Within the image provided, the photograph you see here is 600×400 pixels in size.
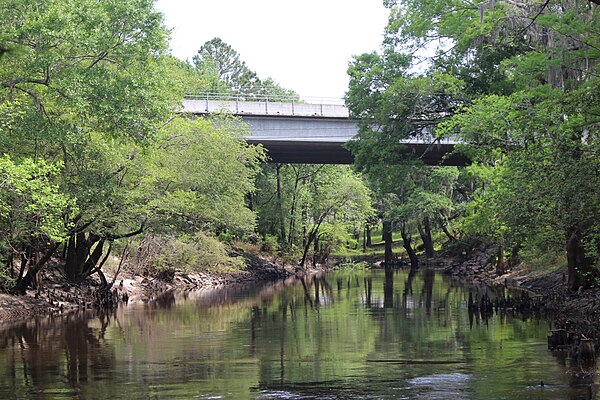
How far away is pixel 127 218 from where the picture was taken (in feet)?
109

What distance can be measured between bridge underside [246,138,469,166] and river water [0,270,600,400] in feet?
48.0

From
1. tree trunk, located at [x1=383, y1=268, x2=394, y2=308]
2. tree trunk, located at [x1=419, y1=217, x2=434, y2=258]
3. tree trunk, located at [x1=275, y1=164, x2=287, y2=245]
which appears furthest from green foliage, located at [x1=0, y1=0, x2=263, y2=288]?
tree trunk, located at [x1=419, y1=217, x2=434, y2=258]

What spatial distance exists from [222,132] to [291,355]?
26.2 meters

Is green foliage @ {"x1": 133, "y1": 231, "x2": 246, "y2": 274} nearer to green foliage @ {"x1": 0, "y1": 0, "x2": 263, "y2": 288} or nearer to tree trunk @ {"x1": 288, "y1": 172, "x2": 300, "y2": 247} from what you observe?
green foliage @ {"x1": 0, "y1": 0, "x2": 263, "y2": 288}

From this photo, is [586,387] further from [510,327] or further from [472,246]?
[472,246]

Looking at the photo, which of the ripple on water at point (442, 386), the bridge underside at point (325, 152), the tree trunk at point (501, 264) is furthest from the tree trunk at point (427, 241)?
the ripple on water at point (442, 386)

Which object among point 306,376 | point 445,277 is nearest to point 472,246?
point 445,277

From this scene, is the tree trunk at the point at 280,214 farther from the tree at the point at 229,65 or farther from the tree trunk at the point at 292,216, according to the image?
the tree at the point at 229,65

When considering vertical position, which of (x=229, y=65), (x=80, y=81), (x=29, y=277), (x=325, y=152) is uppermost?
(x=229, y=65)

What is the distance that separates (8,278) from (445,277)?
2929cm

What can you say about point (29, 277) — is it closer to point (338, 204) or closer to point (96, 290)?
point (96, 290)

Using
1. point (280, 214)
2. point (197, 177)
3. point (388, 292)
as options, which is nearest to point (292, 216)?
point (280, 214)

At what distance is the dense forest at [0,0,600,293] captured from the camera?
22.8 m

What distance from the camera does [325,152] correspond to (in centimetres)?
5584
